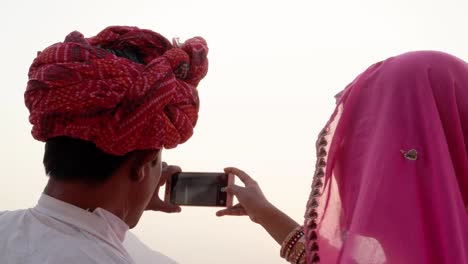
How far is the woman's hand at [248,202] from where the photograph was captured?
212 centimetres

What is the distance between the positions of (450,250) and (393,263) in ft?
0.42

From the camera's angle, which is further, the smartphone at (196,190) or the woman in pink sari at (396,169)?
the smartphone at (196,190)

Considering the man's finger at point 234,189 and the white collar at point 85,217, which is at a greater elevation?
the white collar at point 85,217

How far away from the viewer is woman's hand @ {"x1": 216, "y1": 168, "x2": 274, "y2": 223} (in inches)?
83.6

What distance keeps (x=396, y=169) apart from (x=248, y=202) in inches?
36.1

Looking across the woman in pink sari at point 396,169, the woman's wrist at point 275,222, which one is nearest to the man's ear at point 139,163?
the woman in pink sari at point 396,169

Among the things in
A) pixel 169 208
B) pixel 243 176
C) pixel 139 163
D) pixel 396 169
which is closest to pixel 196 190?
pixel 169 208

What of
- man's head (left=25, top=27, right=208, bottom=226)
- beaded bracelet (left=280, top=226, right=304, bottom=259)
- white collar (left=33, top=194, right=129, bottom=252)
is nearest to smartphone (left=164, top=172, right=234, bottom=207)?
beaded bracelet (left=280, top=226, right=304, bottom=259)

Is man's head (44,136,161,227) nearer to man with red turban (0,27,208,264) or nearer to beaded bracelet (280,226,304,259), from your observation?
man with red turban (0,27,208,264)

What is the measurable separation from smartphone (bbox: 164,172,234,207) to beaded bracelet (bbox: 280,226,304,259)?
347 mm

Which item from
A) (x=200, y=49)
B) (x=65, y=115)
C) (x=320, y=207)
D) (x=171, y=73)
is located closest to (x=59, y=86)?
(x=65, y=115)

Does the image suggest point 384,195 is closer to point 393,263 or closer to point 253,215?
point 393,263

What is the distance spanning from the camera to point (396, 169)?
1.30m

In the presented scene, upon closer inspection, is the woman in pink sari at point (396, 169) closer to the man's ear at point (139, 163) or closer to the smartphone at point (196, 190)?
the man's ear at point (139, 163)
